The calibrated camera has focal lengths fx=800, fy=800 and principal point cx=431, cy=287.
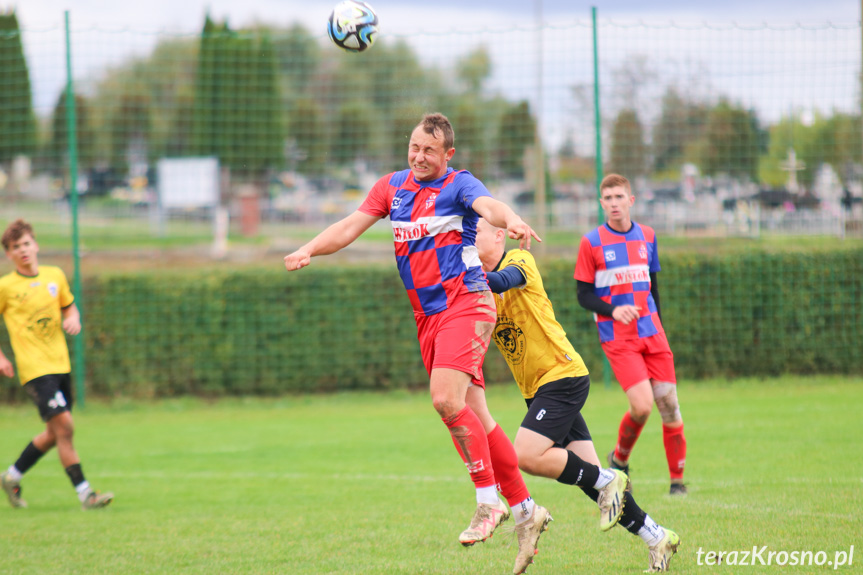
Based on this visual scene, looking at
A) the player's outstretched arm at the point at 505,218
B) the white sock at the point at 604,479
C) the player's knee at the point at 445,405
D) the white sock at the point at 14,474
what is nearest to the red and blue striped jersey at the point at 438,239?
the player's outstretched arm at the point at 505,218

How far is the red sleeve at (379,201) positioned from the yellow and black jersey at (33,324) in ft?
12.6

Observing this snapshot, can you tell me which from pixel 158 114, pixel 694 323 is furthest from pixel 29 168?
pixel 694 323

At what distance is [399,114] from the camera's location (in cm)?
1809

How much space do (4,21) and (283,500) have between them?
2342 centimetres

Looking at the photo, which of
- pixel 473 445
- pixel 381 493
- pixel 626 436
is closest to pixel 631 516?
pixel 473 445

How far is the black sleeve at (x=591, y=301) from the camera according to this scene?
20.0 feet

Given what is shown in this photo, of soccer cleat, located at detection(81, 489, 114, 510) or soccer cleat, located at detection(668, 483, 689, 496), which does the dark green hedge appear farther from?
soccer cleat, located at detection(668, 483, 689, 496)

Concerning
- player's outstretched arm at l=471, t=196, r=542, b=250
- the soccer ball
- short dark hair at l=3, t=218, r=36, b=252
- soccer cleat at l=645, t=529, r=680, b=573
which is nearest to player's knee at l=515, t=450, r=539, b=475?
soccer cleat at l=645, t=529, r=680, b=573

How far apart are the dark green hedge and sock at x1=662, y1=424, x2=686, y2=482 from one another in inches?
221

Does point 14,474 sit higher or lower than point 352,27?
lower

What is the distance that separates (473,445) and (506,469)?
301 mm

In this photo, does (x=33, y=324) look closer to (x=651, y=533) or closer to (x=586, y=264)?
(x=586, y=264)

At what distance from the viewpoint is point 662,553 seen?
4406 mm

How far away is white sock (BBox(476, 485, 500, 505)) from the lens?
14.3 feet
